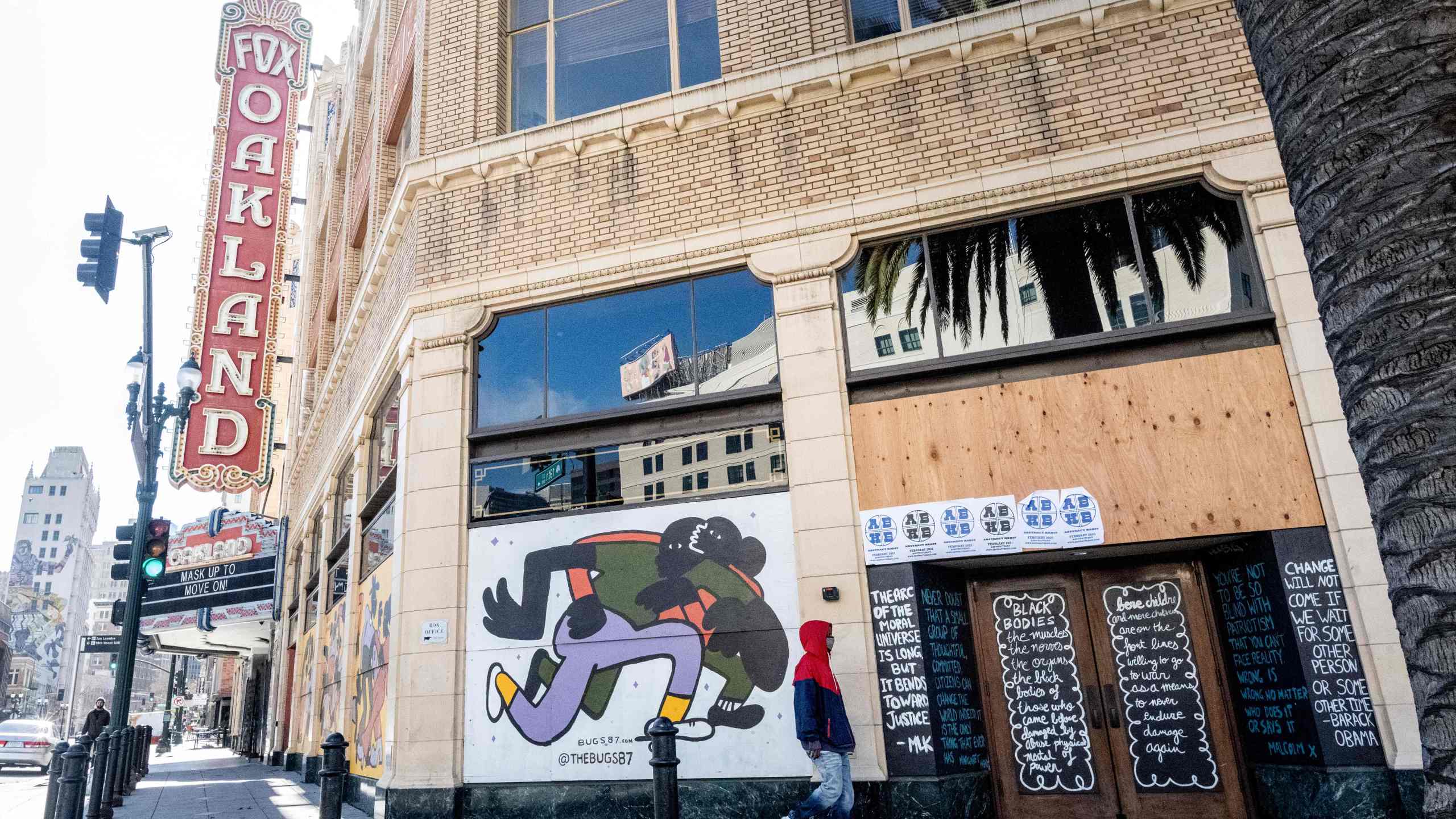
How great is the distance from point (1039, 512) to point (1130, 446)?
3.31ft

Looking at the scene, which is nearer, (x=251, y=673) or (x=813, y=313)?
(x=813, y=313)

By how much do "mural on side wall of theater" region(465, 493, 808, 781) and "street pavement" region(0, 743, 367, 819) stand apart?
A: 3.36 meters

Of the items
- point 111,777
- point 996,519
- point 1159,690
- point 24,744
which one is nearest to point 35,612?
point 24,744

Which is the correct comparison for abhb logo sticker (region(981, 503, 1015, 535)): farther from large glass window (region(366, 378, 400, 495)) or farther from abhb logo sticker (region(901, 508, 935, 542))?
large glass window (region(366, 378, 400, 495))

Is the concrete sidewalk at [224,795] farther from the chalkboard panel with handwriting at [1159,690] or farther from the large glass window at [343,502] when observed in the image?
the chalkboard panel with handwriting at [1159,690]

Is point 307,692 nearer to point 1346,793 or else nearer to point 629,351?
point 629,351

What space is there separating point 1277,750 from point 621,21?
10605 millimetres

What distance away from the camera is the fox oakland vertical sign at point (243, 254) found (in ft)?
68.8

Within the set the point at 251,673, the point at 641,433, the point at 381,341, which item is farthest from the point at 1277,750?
the point at 251,673

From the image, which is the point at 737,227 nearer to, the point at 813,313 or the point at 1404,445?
the point at 813,313

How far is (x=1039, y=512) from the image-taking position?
29.3 feet

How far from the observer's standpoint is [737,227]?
34.6 ft

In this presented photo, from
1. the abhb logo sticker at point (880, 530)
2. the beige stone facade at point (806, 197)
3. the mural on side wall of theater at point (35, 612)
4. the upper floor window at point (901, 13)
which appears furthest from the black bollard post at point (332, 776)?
the mural on side wall of theater at point (35, 612)

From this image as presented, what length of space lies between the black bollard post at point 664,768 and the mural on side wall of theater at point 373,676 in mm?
5289
